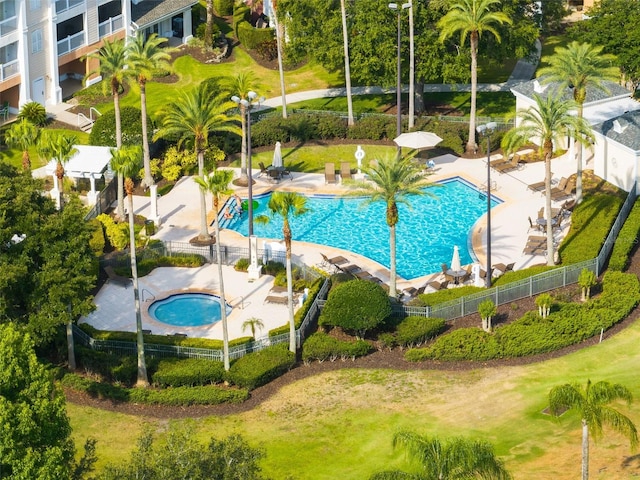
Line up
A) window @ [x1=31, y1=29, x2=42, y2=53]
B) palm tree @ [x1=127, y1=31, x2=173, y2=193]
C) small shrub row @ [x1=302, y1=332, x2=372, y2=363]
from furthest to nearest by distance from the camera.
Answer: window @ [x1=31, y1=29, x2=42, y2=53], palm tree @ [x1=127, y1=31, x2=173, y2=193], small shrub row @ [x1=302, y1=332, x2=372, y2=363]

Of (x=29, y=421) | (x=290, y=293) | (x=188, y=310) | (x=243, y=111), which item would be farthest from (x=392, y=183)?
(x=29, y=421)

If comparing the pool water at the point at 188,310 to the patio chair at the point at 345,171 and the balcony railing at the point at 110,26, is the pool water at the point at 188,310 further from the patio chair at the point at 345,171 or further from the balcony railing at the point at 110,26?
the balcony railing at the point at 110,26

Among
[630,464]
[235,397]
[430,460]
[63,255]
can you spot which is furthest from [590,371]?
[63,255]

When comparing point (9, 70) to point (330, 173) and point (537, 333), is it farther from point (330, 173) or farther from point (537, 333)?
point (537, 333)

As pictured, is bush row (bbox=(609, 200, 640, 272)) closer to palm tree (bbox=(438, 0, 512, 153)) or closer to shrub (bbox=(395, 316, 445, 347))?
shrub (bbox=(395, 316, 445, 347))

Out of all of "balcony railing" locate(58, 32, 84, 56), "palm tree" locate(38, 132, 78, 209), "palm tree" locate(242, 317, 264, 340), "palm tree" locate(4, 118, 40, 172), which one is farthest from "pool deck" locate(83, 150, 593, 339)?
"balcony railing" locate(58, 32, 84, 56)

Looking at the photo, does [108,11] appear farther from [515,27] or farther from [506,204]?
[506,204]

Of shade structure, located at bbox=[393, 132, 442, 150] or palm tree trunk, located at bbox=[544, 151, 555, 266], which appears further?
shade structure, located at bbox=[393, 132, 442, 150]
